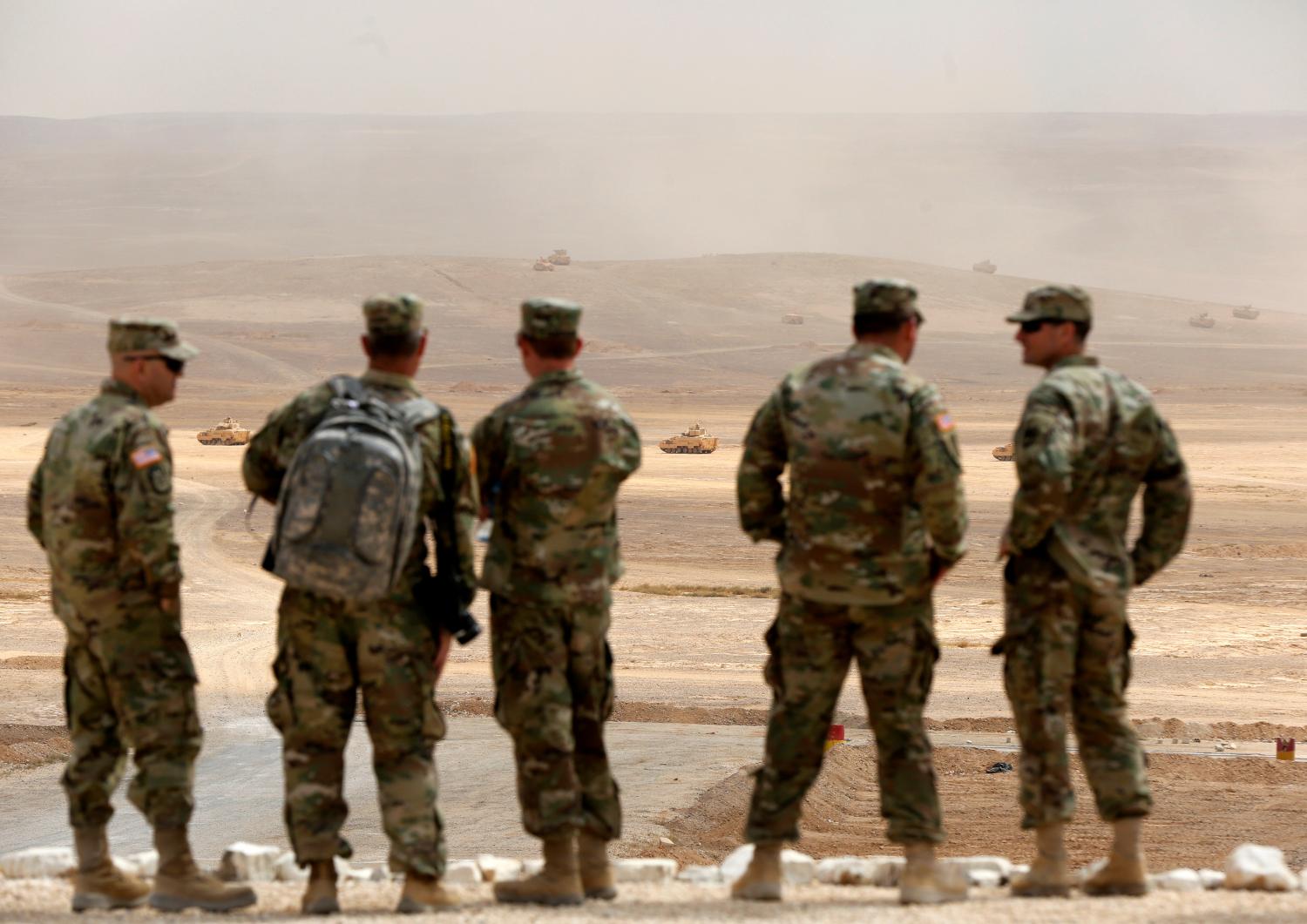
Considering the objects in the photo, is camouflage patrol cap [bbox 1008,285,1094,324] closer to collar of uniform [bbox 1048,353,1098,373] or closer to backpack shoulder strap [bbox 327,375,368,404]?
collar of uniform [bbox 1048,353,1098,373]

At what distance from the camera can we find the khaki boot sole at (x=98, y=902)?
568 cm

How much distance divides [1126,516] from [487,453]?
82.9 inches

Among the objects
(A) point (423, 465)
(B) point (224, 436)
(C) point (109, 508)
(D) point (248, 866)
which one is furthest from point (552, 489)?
(B) point (224, 436)

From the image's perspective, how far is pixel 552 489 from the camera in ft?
19.1

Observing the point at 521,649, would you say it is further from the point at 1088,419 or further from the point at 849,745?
the point at 849,745

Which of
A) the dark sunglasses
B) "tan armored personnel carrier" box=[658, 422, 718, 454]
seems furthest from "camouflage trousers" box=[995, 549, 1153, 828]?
"tan armored personnel carrier" box=[658, 422, 718, 454]

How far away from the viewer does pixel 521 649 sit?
5.77m

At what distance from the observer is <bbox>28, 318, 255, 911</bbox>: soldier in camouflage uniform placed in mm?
5605

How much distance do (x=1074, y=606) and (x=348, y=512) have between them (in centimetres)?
232

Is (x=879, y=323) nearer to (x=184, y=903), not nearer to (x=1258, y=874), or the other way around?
Answer: (x=1258, y=874)

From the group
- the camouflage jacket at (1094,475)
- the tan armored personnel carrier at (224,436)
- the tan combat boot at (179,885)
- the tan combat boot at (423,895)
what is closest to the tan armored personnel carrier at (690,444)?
the tan armored personnel carrier at (224,436)

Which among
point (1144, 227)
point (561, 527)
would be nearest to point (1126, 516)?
point (561, 527)

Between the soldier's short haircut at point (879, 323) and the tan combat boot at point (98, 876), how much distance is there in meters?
2.92

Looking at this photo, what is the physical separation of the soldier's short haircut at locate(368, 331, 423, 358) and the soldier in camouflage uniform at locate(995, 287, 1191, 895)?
1.96m
